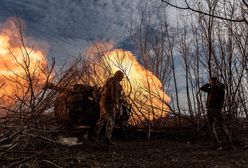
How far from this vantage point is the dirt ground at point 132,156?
660 cm

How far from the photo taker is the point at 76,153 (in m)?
7.73

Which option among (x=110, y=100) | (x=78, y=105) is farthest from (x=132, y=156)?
(x=78, y=105)

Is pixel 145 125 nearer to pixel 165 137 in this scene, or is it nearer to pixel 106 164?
pixel 165 137

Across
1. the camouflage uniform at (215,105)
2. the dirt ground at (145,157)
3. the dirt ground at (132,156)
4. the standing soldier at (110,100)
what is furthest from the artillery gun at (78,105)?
the camouflage uniform at (215,105)

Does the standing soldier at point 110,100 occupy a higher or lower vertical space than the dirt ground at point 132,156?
higher

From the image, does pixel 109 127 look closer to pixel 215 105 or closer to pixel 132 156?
pixel 132 156

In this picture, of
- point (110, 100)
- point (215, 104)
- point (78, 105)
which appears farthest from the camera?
point (78, 105)

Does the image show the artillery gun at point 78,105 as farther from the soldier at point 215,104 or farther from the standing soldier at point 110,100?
the soldier at point 215,104

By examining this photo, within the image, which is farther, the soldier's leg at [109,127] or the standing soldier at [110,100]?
the standing soldier at [110,100]

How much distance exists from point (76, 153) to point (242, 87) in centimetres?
764

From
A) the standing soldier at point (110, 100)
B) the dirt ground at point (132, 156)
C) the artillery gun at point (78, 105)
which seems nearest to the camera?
the dirt ground at point (132, 156)

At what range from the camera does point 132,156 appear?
7.83m

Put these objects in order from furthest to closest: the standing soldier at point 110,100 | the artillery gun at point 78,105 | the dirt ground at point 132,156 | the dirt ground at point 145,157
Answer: the artillery gun at point 78,105, the standing soldier at point 110,100, the dirt ground at point 145,157, the dirt ground at point 132,156

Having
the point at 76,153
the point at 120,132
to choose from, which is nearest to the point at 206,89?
the point at 120,132
